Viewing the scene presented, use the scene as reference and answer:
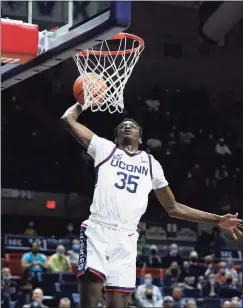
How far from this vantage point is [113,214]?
5.34 metres

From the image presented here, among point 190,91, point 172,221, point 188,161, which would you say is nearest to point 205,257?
point 172,221

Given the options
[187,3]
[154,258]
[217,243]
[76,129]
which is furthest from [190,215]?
[187,3]

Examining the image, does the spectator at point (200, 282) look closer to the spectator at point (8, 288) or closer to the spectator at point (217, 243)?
the spectator at point (217, 243)

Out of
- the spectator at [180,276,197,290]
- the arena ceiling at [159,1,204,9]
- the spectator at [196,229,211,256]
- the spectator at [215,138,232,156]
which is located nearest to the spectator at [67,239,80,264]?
the spectator at [180,276,197,290]

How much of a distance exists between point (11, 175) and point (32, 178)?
0.57 meters

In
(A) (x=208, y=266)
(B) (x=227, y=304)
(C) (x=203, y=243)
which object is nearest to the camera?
(B) (x=227, y=304)

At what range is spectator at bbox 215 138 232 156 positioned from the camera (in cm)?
2117

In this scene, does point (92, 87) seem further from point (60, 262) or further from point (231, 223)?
point (60, 262)

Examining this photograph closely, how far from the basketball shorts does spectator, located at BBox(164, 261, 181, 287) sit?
981 centimetres

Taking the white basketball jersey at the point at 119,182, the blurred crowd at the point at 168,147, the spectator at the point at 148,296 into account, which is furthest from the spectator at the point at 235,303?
the white basketball jersey at the point at 119,182

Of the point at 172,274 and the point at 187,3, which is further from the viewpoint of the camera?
the point at 187,3

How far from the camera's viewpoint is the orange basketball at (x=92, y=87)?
5.65 meters

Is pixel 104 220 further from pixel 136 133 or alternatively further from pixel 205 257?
pixel 205 257

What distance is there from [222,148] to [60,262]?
860 centimetres
